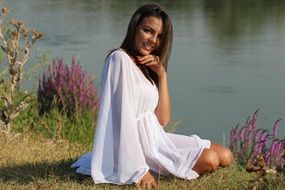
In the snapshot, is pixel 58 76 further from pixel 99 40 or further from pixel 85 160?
pixel 99 40

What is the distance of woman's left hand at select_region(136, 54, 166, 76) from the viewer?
3.09 meters

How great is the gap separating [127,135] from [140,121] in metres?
0.13

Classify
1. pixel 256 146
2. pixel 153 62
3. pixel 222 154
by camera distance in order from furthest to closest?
pixel 256 146 → pixel 222 154 → pixel 153 62

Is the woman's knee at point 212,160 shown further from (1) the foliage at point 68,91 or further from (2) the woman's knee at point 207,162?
(1) the foliage at point 68,91

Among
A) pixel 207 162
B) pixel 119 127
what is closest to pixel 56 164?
pixel 119 127

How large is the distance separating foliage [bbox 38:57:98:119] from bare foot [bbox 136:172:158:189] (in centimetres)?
210

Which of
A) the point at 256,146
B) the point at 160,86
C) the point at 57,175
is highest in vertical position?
the point at 160,86

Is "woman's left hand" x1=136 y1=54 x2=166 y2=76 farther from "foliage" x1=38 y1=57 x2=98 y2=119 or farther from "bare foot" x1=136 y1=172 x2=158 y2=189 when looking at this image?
"foliage" x1=38 y1=57 x2=98 y2=119

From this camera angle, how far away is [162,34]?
122 inches

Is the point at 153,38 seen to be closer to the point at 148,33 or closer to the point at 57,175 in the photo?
the point at 148,33

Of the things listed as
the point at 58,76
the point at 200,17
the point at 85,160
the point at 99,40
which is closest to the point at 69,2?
the point at 200,17

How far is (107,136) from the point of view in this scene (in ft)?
9.98

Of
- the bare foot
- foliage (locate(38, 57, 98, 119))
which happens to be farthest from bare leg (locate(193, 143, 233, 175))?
foliage (locate(38, 57, 98, 119))

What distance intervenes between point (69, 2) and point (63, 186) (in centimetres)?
1621
